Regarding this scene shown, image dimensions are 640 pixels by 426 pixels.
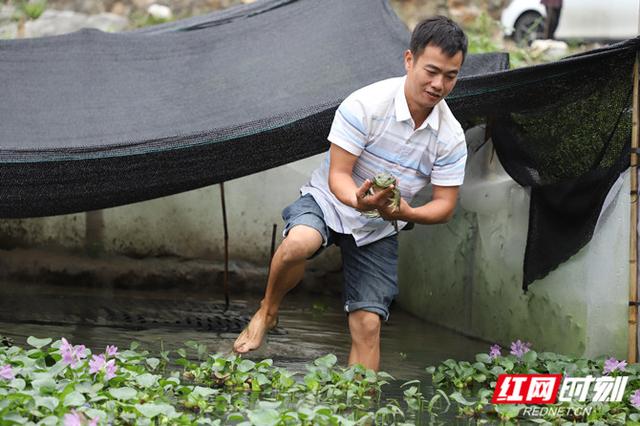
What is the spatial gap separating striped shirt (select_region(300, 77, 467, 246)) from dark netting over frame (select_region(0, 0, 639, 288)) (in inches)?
18.4

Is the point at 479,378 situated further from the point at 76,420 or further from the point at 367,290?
the point at 76,420

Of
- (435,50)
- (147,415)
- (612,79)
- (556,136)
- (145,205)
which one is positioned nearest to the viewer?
(147,415)

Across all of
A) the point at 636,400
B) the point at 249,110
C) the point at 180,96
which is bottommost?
the point at 636,400

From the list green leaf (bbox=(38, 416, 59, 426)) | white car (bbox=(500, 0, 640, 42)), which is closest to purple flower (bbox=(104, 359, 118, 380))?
green leaf (bbox=(38, 416, 59, 426))

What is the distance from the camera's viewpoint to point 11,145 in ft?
14.9

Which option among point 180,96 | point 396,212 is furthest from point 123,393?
point 180,96

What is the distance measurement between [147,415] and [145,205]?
13.5ft

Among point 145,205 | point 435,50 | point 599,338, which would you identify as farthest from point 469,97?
point 145,205

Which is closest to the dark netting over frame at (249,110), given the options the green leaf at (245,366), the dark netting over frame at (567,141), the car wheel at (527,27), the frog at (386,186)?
the dark netting over frame at (567,141)

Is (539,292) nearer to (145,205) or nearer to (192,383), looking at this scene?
(192,383)

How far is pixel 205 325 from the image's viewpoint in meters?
5.77

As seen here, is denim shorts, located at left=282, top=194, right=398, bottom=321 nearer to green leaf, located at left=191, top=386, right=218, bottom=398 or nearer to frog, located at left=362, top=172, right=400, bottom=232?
frog, located at left=362, top=172, right=400, bottom=232

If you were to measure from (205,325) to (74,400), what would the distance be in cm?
272

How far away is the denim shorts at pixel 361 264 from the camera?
4.15 metres
